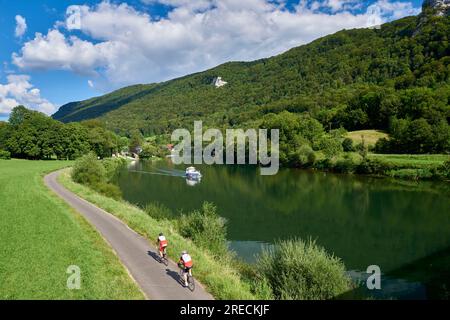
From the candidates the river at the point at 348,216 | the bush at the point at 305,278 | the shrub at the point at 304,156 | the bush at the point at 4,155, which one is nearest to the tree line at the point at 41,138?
the bush at the point at 4,155

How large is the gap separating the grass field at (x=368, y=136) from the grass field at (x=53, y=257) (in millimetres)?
78766

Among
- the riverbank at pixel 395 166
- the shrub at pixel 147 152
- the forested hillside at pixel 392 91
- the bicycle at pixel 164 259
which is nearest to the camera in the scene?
the bicycle at pixel 164 259

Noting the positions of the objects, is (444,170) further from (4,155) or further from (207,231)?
(4,155)

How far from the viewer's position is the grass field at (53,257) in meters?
13.8

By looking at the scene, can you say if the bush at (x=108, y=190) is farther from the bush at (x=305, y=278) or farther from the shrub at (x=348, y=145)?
the shrub at (x=348, y=145)

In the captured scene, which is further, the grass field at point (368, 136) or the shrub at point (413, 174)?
the grass field at point (368, 136)

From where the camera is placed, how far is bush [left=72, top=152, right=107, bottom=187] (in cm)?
5194

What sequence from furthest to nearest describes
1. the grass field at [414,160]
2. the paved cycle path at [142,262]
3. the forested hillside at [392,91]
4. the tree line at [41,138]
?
the tree line at [41,138]
the forested hillside at [392,91]
the grass field at [414,160]
the paved cycle path at [142,262]

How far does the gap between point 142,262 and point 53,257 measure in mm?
4255

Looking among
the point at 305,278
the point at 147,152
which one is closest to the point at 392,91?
the point at 147,152

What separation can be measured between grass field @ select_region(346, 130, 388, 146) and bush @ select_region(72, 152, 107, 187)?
62.5 meters

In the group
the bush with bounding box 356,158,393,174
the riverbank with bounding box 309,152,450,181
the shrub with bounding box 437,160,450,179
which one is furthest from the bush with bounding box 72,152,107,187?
the shrub with bounding box 437,160,450,179

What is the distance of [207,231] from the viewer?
960 inches

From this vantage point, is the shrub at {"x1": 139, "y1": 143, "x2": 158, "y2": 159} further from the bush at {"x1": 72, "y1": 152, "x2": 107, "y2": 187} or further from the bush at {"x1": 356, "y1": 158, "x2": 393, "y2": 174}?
the bush at {"x1": 356, "y1": 158, "x2": 393, "y2": 174}
